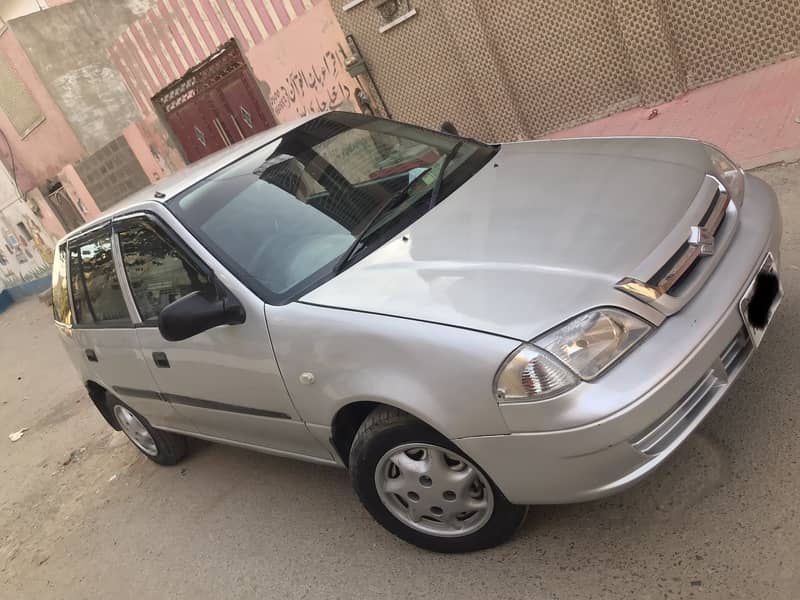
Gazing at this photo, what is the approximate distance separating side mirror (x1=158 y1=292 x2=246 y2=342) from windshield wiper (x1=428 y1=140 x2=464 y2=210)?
97cm

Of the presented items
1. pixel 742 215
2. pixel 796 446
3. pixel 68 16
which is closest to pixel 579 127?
pixel 742 215

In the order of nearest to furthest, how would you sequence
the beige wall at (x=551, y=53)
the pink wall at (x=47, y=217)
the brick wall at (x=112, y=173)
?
the beige wall at (x=551, y=53), the brick wall at (x=112, y=173), the pink wall at (x=47, y=217)

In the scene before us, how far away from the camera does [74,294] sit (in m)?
4.45

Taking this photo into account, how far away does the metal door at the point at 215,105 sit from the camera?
34.1 ft

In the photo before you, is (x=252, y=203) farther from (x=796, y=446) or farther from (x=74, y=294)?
(x=796, y=446)

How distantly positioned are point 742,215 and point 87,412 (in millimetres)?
6098

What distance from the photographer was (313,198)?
333 cm

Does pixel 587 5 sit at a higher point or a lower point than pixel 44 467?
higher

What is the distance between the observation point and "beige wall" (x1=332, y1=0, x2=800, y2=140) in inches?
257

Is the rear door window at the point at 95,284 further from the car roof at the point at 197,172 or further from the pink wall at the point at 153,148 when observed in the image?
the pink wall at the point at 153,148

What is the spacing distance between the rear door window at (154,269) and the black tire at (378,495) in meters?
1.04

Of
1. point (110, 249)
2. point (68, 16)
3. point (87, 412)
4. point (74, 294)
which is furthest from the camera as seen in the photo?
point (68, 16)

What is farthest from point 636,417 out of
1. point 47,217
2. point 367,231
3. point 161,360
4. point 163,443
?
point 47,217

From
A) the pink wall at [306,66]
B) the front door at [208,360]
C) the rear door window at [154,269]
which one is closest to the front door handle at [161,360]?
the front door at [208,360]
